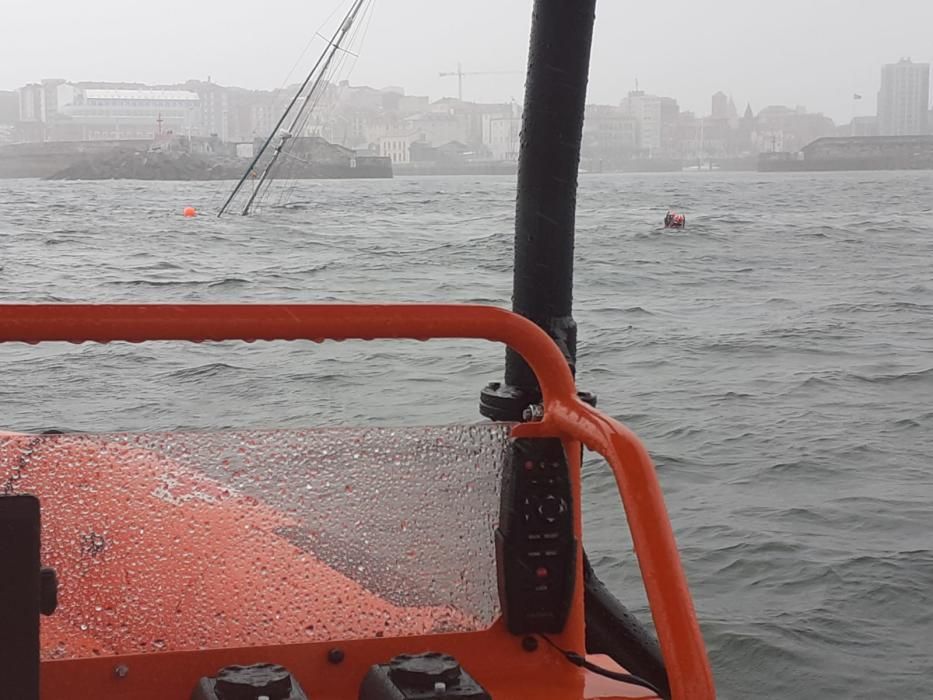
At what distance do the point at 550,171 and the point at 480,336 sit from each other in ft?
4.41

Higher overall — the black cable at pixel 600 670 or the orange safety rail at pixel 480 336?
the orange safety rail at pixel 480 336

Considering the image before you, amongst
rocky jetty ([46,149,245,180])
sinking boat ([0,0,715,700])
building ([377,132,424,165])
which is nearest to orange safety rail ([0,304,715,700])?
sinking boat ([0,0,715,700])

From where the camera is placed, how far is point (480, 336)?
191 cm

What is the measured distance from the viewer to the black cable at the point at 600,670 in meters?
2.03

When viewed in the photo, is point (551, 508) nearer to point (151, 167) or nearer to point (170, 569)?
point (170, 569)

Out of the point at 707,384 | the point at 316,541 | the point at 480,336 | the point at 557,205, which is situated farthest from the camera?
the point at 707,384

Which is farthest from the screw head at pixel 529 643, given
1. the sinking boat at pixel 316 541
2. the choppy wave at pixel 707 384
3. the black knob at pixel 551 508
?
the choppy wave at pixel 707 384

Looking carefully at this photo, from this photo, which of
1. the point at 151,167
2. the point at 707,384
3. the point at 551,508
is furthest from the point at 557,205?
the point at 151,167

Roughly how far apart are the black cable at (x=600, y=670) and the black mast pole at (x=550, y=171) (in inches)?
40.8

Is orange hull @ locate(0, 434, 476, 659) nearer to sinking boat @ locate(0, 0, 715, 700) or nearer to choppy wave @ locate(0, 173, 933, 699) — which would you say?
sinking boat @ locate(0, 0, 715, 700)

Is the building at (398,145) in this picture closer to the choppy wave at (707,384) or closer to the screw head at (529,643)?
the choppy wave at (707,384)

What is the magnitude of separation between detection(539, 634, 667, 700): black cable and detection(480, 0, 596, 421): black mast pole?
1.04 m

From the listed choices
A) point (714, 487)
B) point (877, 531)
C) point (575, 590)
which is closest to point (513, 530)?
point (575, 590)

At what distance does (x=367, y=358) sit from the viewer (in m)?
15.3
